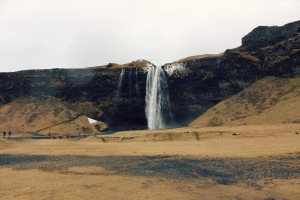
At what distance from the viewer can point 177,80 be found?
91.1 meters

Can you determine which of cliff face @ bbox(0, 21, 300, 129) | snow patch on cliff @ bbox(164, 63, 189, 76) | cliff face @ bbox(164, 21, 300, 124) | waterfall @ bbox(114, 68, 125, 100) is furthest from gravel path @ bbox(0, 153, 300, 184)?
waterfall @ bbox(114, 68, 125, 100)

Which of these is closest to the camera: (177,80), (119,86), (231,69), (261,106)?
(261,106)

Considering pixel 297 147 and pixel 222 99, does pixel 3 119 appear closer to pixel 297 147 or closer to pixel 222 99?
pixel 222 99

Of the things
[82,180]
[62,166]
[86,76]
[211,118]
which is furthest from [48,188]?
[86,76]

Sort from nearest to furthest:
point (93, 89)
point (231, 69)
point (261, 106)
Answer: point (261, 106), point (231, 69), point (93, 89)

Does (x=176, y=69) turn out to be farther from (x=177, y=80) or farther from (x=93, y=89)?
(x=93, y=89)

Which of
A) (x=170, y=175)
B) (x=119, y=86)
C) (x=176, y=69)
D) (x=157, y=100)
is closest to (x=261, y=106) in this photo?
(x=176, y=69)

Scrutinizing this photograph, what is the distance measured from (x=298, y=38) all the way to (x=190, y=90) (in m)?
27.6

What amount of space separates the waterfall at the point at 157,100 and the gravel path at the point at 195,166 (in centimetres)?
5347

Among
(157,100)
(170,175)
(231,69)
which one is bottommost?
(170,175)

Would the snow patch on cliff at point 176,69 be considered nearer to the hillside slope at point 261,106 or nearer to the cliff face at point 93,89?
the cliff face at point 93,89

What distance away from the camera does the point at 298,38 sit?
80188 mm

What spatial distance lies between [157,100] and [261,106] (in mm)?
28832

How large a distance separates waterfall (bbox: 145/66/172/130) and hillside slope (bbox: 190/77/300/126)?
15.2 m
